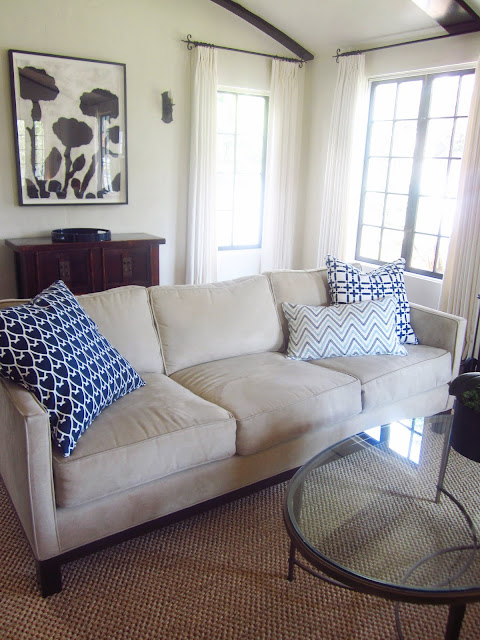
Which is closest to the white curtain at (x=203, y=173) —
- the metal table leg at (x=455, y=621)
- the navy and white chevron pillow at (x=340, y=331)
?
the navy and white chevron pillow at (x=340, y=331)

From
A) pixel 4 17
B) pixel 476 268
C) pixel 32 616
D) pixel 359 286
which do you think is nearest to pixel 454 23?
pixel 476 268

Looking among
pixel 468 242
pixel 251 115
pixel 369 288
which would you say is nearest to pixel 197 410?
pixel 369 288

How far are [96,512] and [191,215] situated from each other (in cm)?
330

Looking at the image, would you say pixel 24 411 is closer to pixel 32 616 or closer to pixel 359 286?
pixel 32 616

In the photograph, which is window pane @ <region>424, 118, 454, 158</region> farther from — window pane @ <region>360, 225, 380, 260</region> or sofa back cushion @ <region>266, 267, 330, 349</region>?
sofa back cushion @ <region>266, 267, 330, 349</region>

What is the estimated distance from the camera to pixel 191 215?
4.66 meters

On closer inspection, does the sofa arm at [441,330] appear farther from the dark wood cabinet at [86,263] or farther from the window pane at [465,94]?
the dark wood cabinet at [86,263]

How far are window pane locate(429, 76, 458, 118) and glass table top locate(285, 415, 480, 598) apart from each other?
290 cm

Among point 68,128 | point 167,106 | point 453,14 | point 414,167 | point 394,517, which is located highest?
point 453,14

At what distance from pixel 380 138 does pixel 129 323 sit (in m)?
3.17

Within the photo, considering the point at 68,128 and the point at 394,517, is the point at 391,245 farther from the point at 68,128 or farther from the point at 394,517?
the point at 394,517

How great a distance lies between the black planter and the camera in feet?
5.64

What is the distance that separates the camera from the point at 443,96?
400cm

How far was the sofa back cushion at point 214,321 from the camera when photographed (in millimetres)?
2516
